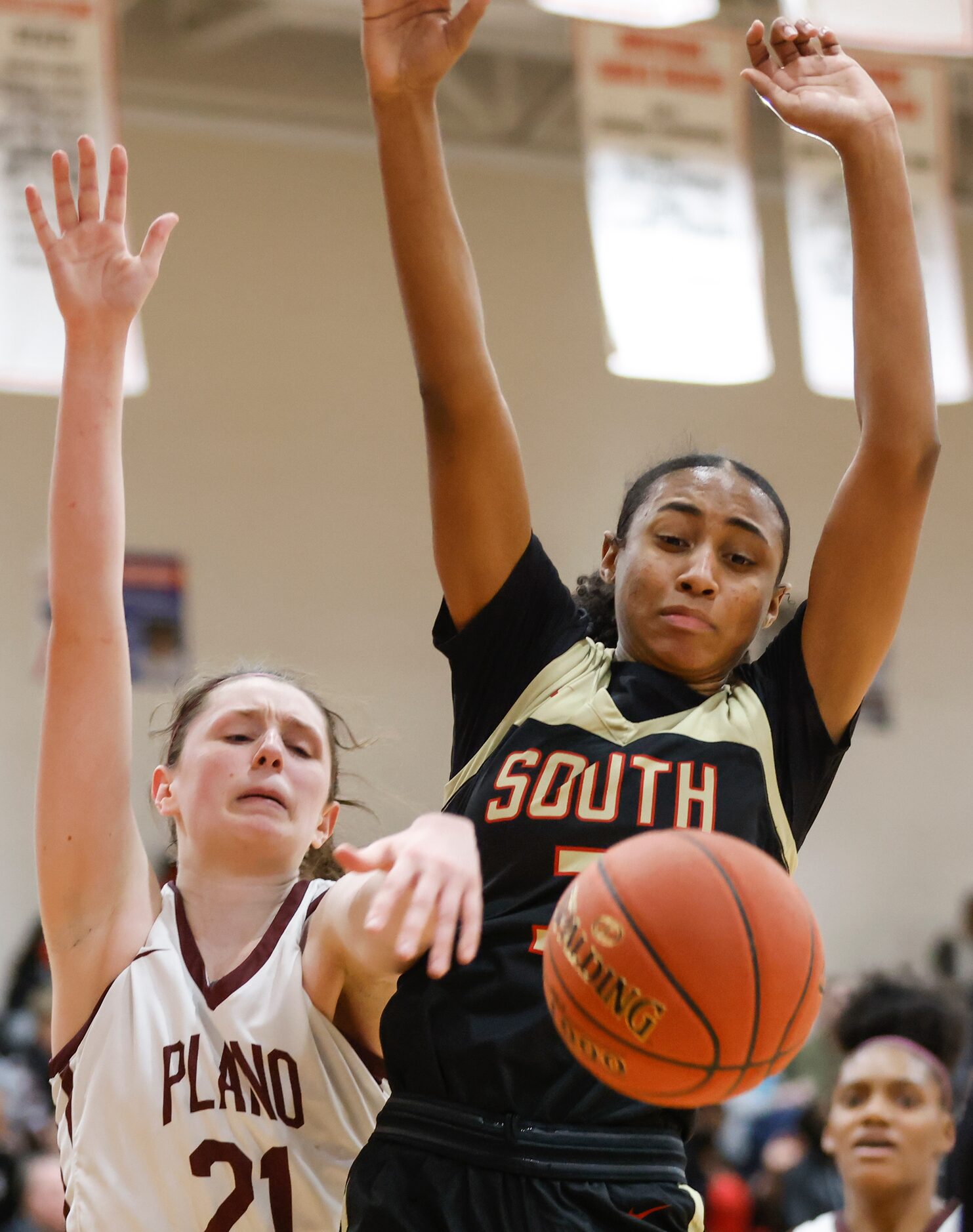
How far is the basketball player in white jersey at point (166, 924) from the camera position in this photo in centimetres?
268

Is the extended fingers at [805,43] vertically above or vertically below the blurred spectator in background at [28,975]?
above

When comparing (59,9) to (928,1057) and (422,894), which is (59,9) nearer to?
(928,1057)

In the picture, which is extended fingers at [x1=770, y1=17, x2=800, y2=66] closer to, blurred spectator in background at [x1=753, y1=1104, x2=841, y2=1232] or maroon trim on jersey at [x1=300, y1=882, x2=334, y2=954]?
maroon trim on jersey at [x1=300, y1=882, x2=334, y2=954]

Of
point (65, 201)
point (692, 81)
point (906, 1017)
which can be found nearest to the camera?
point (65, 201)

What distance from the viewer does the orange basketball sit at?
6.72 ft

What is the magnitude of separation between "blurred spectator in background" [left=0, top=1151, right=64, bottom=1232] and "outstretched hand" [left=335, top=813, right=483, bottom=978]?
3948mm

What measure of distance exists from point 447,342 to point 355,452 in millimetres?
9052

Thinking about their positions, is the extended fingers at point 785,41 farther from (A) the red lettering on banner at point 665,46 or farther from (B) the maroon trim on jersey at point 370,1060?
(A) the red lettering on banner at point 665,46

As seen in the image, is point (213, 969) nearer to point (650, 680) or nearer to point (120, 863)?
point (120, 863)

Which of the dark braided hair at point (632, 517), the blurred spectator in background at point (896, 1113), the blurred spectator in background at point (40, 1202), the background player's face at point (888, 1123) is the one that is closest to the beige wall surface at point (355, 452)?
the blurred spectator in background at point (40, 1202)

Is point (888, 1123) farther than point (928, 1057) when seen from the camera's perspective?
No

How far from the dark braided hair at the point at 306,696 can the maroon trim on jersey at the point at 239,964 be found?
13cm

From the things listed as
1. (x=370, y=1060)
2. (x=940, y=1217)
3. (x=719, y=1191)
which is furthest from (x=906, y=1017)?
(x=719, y=1191)

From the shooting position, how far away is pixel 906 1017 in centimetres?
448
